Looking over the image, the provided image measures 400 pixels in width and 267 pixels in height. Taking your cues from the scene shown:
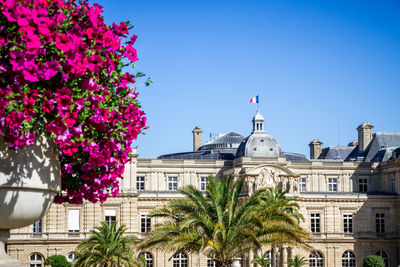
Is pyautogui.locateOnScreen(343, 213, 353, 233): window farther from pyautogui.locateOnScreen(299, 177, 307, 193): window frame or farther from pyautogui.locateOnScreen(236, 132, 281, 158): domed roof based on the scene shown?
pyautogui.locateOnScreen(236, 132, 281, 158): domed roof

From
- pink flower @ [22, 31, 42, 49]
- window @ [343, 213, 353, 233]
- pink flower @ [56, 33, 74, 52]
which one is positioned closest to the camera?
pink flower @ [22, 31, 42, 49]

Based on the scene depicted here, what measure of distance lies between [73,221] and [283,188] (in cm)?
1794

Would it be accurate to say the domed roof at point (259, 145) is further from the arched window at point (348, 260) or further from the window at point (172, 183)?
the arched window at point (348, 260)

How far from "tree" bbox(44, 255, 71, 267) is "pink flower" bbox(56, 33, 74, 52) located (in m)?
47.4

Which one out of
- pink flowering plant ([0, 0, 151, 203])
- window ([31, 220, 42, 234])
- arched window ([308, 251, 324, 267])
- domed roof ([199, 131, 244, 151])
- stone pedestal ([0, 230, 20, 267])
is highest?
domed roof ([199, 131, 244, 151])

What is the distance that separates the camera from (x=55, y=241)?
5719cm

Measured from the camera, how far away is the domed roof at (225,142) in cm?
7256

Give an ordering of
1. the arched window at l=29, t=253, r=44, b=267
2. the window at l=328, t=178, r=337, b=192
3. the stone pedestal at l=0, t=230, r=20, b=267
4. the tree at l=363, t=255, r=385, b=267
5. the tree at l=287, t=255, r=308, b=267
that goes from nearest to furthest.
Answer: the stone pedestal at l=0, t=230, r=20, b=267 → the tree at l=287, t=255, r=308, b=267 → the arched window at l=29, t=253, r=44, b=267 → the tree at l=363, t=255, r=385, b=267 → the window at l=328, t=178, r=337, b=192

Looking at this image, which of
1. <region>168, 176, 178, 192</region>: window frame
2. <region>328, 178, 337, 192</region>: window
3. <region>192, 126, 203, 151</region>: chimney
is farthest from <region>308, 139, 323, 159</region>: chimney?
<region>168, 176, 178, 192</region>: window frame

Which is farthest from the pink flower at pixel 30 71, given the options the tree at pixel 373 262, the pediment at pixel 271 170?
the pediment at pixel 271 170

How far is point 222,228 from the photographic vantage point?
79.9 ft

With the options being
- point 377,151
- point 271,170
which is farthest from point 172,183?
point 377,151

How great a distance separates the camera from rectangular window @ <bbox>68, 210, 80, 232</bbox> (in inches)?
2293

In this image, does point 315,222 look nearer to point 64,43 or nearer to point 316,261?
point 316,261
